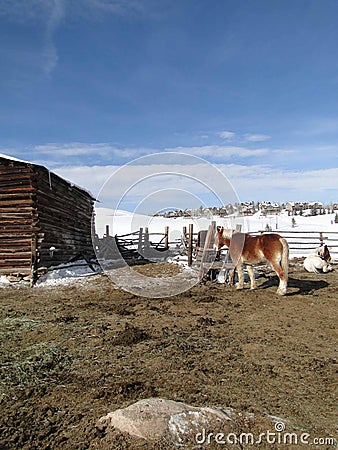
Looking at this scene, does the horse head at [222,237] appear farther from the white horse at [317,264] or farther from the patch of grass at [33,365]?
the patch of grass at [33,365]

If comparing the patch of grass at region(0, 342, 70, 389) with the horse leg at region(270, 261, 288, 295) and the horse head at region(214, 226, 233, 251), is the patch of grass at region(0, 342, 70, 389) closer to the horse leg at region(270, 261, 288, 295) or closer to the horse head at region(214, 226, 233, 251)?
the horse leg at region(270, 261, 288, 295)

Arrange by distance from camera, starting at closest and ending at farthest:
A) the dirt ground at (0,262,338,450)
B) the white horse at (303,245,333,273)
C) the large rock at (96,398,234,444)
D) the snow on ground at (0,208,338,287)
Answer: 1. the large rock at (96,398,234,444)
2. the dirt ground at (0,262,338,450)
3. the snow on ground at (0,208,338,287)
4. the white horse at (303,245,333,273)

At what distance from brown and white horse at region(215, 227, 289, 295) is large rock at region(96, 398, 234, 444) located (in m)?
5.74

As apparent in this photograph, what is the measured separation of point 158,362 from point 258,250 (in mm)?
5122

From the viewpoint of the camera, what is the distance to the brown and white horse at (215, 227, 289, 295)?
8117 millimetres

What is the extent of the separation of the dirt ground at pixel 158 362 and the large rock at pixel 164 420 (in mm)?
90

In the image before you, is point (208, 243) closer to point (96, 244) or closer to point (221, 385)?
point (221, 385)

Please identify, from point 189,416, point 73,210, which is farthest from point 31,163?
point 189,416

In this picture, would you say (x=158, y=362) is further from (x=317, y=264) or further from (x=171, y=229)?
(x=171, y=229)

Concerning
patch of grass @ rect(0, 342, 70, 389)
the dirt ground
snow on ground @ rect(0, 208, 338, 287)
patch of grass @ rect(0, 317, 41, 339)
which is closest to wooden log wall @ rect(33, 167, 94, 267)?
snow on ground @ rect(0, 208, 338, 287)

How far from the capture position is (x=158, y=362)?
4.23 m

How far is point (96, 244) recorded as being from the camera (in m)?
20.5

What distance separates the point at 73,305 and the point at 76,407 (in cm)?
468

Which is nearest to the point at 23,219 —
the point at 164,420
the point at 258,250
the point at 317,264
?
the point at 258,250
